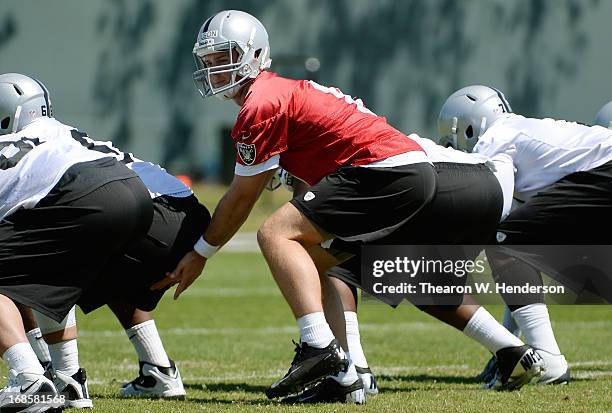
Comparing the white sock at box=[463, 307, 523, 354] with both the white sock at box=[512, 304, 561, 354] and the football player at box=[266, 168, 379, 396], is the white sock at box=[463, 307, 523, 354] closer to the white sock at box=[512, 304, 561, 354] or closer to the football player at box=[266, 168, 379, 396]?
the white sock at box=[512, 304, 561, 354]

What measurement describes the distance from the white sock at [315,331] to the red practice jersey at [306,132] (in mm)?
680

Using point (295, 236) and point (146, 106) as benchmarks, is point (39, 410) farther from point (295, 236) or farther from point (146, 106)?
point (146, 106)

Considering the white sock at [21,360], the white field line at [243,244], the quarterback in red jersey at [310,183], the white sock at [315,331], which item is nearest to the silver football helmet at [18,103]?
the quarterback in red jersey at [310,183]

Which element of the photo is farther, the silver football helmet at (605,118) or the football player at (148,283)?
the silver football helmet at (605,118)

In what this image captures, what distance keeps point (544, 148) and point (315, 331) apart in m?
2.00

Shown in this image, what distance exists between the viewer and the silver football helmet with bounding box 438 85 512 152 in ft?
22.2

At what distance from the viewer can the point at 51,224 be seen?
199 inches

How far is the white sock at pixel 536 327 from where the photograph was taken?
6.14 metres

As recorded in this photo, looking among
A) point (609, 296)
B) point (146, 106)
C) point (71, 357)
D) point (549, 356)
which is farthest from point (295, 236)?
point (146, 106)

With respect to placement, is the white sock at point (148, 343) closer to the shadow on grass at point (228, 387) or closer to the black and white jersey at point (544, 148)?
the shadow on grass at point (228, 387)

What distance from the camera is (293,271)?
5.08 metres

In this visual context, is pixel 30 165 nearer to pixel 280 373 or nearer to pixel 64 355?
pixel 64 355

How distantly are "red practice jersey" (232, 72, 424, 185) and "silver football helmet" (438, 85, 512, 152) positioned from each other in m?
1.42

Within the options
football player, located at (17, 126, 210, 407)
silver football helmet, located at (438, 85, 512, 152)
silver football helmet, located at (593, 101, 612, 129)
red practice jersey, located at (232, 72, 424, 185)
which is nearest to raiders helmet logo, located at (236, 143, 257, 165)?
red practice jersey, located at (232, 72, 424, 185)
